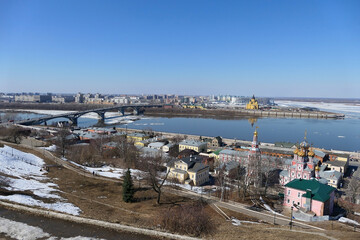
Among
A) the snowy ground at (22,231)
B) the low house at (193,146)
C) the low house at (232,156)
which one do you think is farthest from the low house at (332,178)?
the snowy ground at (22,231)

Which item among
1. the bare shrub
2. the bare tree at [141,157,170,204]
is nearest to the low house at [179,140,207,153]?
the bare tree at [141,157,170,204]

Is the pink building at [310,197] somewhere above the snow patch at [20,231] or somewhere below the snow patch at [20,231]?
below

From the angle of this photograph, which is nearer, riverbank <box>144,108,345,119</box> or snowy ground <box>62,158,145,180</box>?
snowy ground <box>62,158,145,180</box>

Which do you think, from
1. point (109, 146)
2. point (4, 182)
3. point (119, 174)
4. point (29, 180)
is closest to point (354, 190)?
point (119, 174)

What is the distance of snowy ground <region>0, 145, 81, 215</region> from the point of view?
11518mm

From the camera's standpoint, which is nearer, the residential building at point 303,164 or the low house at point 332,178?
the residential building at point 303,164

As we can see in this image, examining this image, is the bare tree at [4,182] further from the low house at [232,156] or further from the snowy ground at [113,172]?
the low house at [232,156]

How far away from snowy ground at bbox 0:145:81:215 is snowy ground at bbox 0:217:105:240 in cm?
194

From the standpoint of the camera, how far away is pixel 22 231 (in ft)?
28.6

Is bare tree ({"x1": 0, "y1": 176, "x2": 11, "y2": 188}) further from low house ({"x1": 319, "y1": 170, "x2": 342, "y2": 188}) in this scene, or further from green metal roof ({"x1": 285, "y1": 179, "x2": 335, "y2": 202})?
low house ({"x1": 319, "y1": 170, "x2": 342, "y2": 188})

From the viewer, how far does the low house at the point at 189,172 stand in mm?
19406

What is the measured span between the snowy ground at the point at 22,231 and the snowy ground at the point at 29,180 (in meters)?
1.94

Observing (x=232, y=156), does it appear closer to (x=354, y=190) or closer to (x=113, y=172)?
(x=354, y=190)

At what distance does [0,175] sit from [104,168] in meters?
7.75
